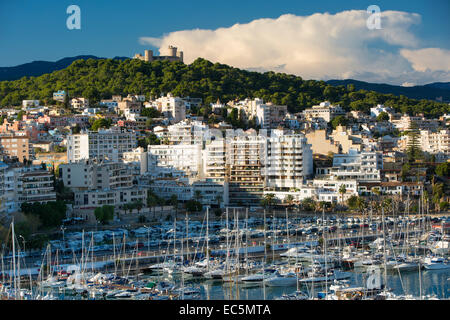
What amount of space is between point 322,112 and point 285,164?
13429 mm

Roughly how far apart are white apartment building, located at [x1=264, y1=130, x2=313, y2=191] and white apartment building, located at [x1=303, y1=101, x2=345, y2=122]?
12.3 metres

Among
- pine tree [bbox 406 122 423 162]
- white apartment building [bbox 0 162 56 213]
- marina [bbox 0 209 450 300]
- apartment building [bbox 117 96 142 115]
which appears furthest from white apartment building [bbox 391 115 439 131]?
white apartment building [bbox 0 162 56 213]

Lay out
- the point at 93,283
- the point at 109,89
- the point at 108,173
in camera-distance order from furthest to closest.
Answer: the point at 109,89
the point at 108,173
the point at 93,283

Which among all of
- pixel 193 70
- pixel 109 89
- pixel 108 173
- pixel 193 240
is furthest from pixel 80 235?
pixel 193 70

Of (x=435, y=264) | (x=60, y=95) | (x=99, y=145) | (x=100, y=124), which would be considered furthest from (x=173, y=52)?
(x=435, y=264)

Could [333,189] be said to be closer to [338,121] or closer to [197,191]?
[197,191]

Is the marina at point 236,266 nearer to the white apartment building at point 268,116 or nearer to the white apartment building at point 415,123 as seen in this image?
the white apartment building at point 268,116

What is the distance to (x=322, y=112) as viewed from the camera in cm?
3572

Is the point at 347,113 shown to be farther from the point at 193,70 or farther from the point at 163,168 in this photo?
the point at 163,168

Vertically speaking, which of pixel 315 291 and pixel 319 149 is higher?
pixel 319 149

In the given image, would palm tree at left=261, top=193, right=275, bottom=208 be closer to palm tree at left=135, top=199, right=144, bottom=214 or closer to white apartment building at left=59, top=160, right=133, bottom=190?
palm tree at left=135, top=199, right=144, bottom=214
